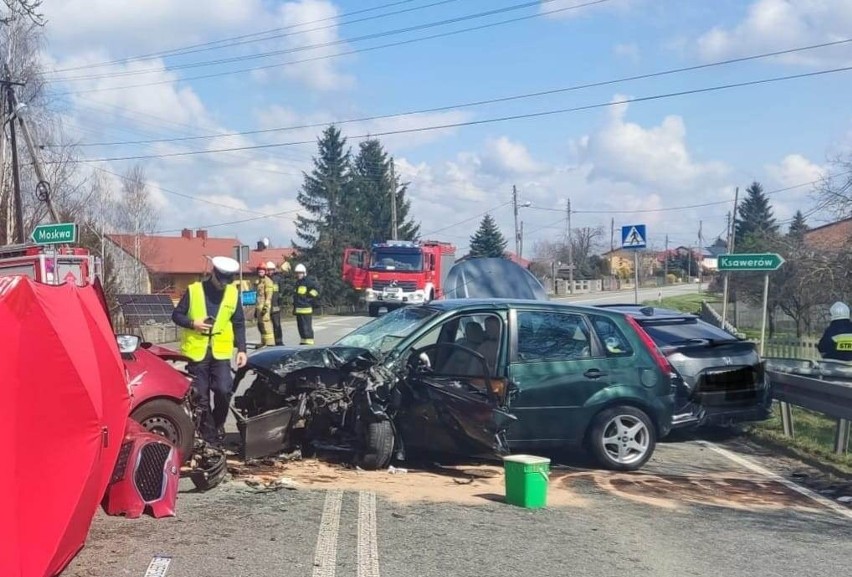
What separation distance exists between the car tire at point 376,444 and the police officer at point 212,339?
1358 mm

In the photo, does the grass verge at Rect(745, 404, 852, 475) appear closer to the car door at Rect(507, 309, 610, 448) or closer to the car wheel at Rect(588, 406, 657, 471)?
the car wheel at Rect(588, 406, 657, 471)

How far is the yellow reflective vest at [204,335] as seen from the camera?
829 centimetres

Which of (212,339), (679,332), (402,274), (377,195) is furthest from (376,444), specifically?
(377,195)

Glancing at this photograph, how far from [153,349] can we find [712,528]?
5.06m

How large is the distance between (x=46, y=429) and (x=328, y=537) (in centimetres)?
248

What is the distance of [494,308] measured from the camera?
8555mm

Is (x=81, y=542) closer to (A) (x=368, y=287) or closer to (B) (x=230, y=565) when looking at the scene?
(B) (x=230, y=565)

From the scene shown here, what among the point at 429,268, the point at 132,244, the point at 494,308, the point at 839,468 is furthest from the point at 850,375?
the point at 132,244

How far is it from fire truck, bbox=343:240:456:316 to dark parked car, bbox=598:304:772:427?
24.1m

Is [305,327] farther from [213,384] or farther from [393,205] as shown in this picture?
[393,205]

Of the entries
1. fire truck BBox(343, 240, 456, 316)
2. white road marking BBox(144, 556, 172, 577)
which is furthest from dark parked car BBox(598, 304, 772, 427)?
fire truck BBox(343, 240, 456, 316)

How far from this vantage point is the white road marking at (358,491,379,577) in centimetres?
519

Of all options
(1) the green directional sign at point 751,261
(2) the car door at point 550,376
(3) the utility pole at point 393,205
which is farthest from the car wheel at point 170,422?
(3) the utility pole at point 393,205

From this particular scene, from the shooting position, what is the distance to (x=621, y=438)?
27.9 ft
